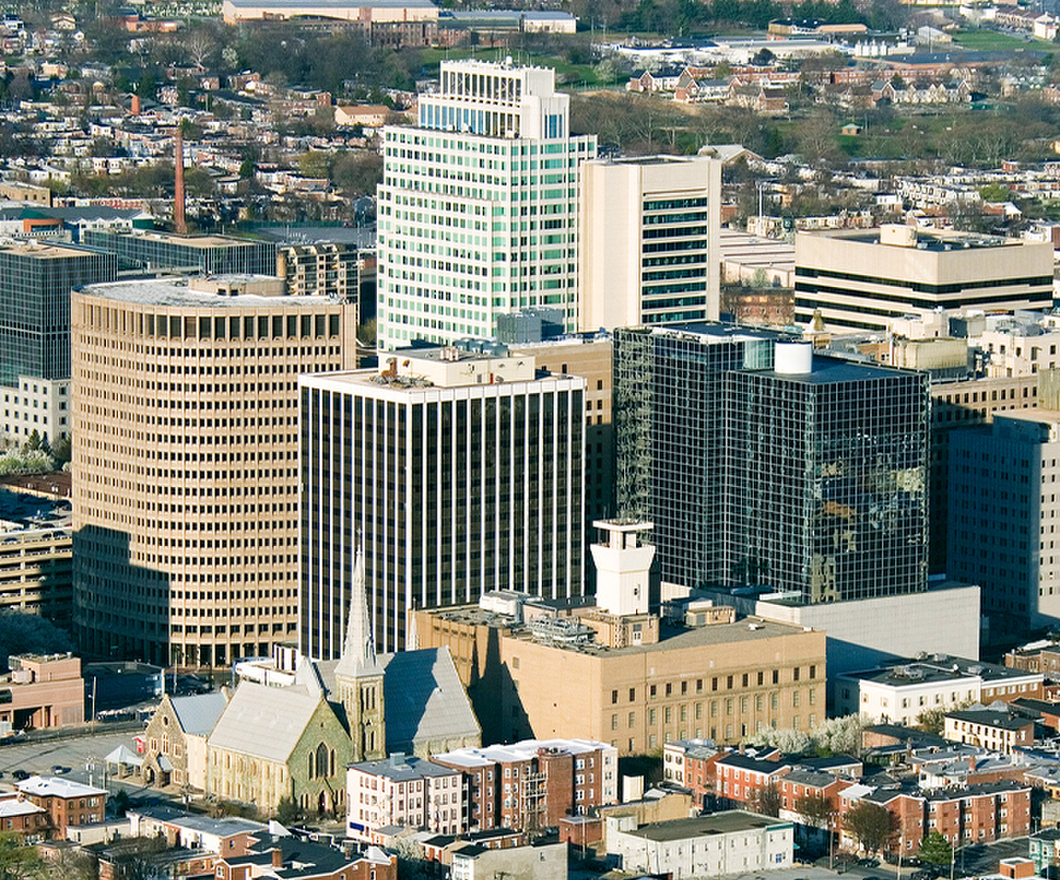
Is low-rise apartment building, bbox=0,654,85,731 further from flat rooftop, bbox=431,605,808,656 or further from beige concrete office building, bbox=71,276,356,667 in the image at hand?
flat rooftop, bbox=431,605,808,656

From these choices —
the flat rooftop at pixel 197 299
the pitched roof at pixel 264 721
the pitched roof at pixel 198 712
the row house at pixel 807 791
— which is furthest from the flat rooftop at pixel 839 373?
the pitched roof at pixel 198 712

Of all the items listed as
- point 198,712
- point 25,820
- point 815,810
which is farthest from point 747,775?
point 25,820

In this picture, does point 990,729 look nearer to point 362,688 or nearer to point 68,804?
point 362,688

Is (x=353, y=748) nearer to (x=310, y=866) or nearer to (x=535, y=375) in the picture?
(x=310, y=866)

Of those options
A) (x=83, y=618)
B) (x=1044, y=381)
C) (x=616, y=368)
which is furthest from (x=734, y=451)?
(x=83, y=618)

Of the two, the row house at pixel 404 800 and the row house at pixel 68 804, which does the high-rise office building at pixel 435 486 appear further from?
the row house at pixel 68 804

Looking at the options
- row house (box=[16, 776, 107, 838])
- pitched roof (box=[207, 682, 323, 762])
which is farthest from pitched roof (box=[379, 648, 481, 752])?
row house (box=[16, 776, 107, 838])
